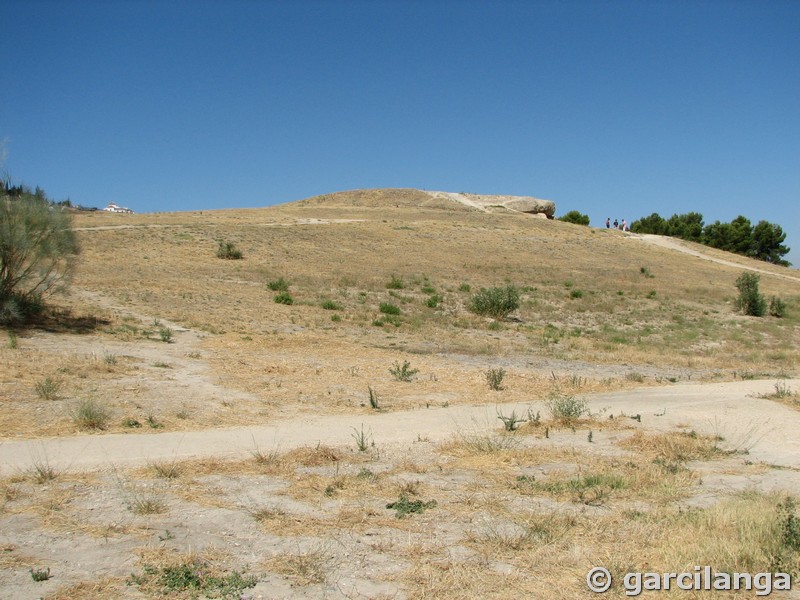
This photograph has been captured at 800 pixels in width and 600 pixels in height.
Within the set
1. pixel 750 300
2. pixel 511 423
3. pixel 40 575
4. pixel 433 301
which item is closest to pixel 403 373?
pixel 511 423

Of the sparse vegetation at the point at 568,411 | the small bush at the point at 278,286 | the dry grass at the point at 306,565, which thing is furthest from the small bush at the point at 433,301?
the dry grass at the point at 306,565

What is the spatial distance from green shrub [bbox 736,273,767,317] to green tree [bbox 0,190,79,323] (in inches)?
1162

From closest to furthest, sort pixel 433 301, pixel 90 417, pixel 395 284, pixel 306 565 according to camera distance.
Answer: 1. pixel 306 565
2. pixel 90 417
3. pixel 433 301
4. pixel 395 284

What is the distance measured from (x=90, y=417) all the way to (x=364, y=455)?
3821mm

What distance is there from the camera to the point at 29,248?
1645cm

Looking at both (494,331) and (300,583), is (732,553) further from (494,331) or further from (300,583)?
(494,331)

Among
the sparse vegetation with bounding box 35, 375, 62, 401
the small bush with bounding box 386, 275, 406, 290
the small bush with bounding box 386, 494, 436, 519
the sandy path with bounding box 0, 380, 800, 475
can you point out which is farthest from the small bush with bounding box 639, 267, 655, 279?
the small bush with bounding box 386, 494, 436, 519

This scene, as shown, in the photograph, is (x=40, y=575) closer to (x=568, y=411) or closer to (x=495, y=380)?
(x=568, y=411)

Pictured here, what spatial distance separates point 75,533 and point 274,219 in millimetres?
51211

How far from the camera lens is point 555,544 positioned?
206 inches

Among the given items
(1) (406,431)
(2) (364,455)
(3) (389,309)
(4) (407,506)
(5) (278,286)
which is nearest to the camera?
(4) (407,506)

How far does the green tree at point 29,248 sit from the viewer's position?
52.6 feet

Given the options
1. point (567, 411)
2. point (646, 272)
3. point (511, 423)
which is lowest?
point (511, 423)

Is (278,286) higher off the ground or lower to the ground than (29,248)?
lower
